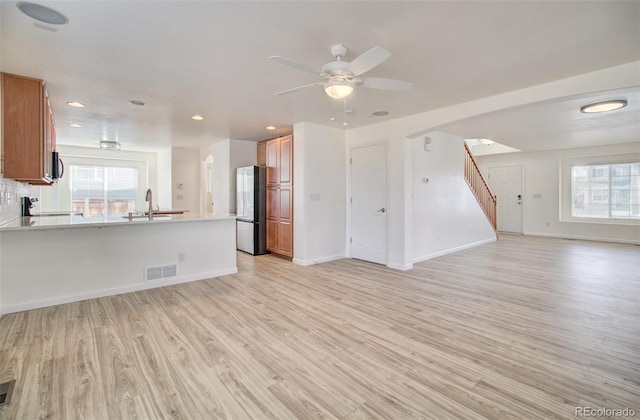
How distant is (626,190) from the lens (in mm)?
7383

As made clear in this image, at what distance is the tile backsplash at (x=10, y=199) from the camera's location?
321cm

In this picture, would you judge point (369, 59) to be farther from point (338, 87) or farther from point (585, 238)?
point (585, 238)

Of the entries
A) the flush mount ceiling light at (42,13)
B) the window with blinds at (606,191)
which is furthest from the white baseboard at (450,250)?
the flush mount ceiling light at (42,13)

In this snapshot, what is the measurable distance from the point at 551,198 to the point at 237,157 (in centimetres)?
875

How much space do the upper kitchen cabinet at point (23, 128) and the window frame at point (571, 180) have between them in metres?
11.1

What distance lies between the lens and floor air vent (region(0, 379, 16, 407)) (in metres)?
1.74

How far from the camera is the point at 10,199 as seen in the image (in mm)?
3680

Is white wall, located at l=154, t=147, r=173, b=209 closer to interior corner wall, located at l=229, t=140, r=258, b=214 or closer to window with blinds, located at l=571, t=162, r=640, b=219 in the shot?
interior corner wall, located at l=229, t=140, r=258, b=214

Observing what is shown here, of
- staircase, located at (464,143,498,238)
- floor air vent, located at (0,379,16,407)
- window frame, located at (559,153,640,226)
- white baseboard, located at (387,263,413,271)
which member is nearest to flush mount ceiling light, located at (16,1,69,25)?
floor air vent, located at (0,379,16,407)

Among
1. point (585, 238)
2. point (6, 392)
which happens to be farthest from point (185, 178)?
point (585, 238)

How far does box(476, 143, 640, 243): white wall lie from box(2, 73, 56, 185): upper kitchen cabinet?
1078cm

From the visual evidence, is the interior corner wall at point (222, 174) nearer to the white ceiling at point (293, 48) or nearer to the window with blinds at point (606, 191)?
the white ceiling at point (293, 48)

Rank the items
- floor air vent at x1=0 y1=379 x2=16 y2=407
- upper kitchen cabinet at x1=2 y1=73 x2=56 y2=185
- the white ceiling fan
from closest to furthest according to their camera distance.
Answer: floor air vent at x1=0 y1=379 x2=16 y2=407, the white ceiling fan, upper kitchen cabinet at x1=2 y1=73 x2=56 y2=185

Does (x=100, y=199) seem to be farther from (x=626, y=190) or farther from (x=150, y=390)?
(x=626, y=190)
